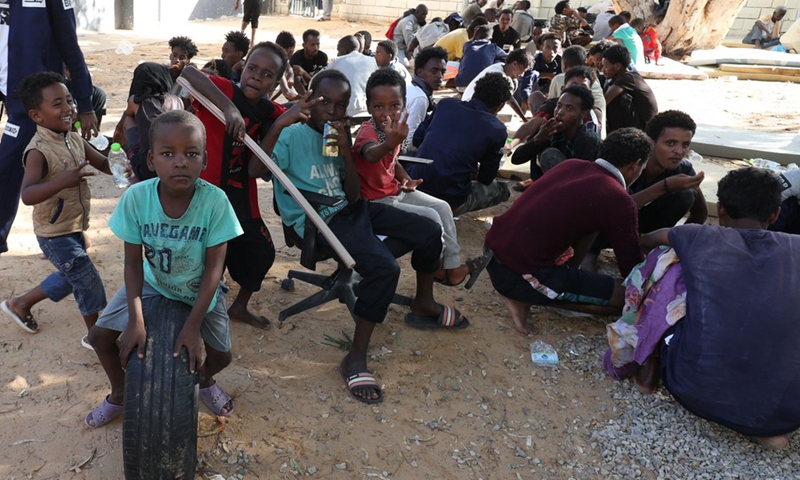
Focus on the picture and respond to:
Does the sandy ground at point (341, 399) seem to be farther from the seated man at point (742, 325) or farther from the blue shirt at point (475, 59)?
the blue shirt at point (475, 59)

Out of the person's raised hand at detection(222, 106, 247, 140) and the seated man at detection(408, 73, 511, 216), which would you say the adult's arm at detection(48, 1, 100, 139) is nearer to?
the person's raised hand at detection(222, 106, 247, 140)

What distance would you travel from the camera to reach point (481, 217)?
5.48m

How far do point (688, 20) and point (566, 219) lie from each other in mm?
15688

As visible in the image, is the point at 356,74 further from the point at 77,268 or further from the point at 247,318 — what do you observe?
the point at 77,268

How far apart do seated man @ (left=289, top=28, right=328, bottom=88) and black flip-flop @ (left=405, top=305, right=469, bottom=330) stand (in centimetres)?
496

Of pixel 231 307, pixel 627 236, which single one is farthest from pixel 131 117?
pixel 627 236

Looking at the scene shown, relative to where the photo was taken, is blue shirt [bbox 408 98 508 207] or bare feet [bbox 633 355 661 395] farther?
blue shirt [bbox 408 98 508 207]

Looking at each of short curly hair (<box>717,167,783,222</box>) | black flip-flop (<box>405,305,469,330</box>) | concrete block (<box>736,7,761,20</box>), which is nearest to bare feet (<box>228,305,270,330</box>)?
black flip-flop (<box>405,305,469,330</box>)

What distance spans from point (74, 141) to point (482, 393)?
2374mm

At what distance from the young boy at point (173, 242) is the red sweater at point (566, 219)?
6.00 ft

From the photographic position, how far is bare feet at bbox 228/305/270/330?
3584mm

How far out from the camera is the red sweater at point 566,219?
11.5 ft

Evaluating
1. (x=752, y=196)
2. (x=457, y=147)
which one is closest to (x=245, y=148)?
(x=457, y=147)

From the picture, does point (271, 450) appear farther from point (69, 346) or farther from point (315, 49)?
point (315, 49)
